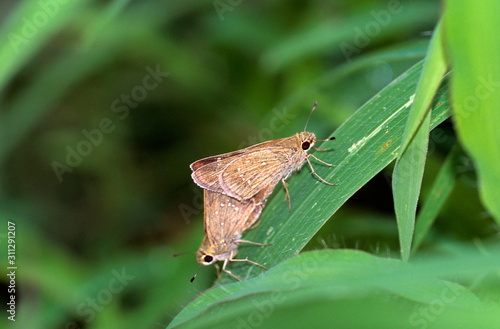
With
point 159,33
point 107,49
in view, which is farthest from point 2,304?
point 159,33

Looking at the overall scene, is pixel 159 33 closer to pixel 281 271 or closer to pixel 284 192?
pixel 284 192

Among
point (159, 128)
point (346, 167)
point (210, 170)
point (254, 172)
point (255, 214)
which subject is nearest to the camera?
point (346, 167)

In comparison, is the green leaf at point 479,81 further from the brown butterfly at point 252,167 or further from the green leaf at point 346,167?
the brown butterfly at point 252,167

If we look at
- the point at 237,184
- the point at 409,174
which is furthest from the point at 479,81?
the point at 237,184

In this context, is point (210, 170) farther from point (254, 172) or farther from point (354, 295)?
point (354, 295)

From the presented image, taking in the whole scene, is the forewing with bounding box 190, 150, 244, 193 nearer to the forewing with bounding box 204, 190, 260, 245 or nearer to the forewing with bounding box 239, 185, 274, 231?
the forewing with bounding box 204, 190, 260, 245

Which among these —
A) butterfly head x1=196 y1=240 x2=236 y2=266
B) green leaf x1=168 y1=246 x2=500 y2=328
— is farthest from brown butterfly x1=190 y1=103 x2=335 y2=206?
green leaf x1=168 y1=246 x2=500 y2=328
